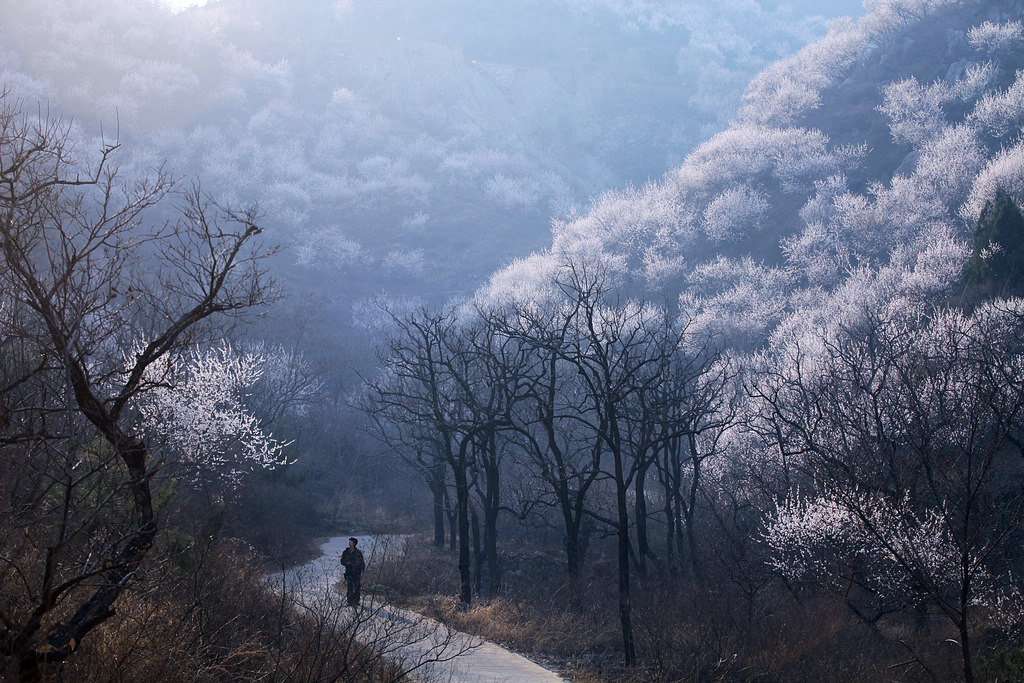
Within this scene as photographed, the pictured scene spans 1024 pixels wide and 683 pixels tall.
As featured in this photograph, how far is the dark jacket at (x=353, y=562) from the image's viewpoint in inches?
535

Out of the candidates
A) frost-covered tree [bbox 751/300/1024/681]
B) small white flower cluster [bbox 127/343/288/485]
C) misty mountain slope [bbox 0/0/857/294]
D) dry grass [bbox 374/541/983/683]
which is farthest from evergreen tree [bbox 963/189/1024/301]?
misty mountain slope [bbox 0/0/857/294]

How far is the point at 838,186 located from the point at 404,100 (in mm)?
52978

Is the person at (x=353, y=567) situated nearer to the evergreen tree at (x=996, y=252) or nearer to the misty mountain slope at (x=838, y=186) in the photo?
the evergreen tree at (x=996, y=252)

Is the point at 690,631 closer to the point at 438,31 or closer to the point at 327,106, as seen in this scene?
the point at 327,106

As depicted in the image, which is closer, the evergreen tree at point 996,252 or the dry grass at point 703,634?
the dry grass at point 703,634

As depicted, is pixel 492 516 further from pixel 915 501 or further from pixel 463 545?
pixel 915 501

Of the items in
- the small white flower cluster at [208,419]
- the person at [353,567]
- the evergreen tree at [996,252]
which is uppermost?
the evergreen tree at [996,252]

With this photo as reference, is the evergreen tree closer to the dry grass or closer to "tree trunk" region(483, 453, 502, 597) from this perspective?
the dry grass

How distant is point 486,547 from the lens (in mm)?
20391

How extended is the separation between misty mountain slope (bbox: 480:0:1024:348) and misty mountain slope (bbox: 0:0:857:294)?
1278 centimetres

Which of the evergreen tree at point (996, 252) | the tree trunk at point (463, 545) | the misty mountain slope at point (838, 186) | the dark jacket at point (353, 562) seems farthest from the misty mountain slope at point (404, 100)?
the dark jacket at point (353, 562)

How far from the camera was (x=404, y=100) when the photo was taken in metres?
88.1

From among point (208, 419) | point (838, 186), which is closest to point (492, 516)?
point (208, 419)

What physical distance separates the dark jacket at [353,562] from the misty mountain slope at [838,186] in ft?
102
